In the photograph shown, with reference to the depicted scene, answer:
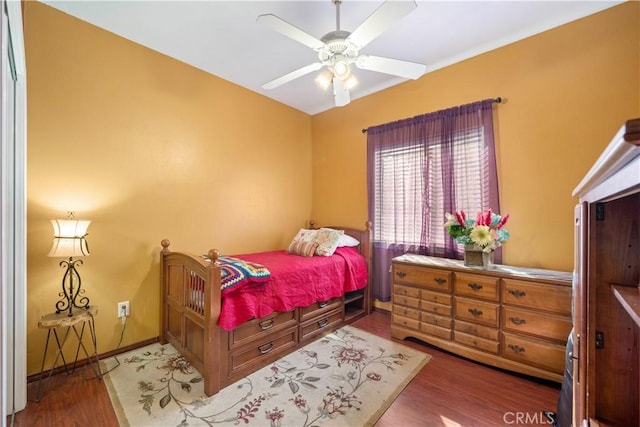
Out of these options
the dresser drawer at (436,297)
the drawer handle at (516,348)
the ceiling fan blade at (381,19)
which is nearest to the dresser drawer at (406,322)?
the dresser drawer at (436,297)

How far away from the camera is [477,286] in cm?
212

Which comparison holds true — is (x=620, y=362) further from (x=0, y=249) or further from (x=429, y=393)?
(x=0, y=249)

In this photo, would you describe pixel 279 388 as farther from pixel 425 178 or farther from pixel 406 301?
pixel 425 178

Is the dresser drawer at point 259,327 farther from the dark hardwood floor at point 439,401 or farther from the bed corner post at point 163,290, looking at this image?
the bed corner post at point 163,290

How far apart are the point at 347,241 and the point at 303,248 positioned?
54 centimetres

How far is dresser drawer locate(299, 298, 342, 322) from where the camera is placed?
97.8 inches

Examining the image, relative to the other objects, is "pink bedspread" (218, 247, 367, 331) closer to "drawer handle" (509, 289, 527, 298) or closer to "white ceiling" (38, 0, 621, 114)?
"drawer handle" (509, 289, 527, 298)

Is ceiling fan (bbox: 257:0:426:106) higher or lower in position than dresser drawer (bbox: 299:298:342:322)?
higher

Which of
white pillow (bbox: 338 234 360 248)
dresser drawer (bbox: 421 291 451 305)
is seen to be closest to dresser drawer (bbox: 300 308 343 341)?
white pillow (bbox: 338 234 360 248)

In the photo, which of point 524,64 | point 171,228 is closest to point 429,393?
point 171,228

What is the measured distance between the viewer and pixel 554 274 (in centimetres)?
195

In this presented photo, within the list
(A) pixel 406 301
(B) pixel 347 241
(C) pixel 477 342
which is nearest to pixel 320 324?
(A) pixel 406 301

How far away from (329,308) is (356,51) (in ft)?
7.58

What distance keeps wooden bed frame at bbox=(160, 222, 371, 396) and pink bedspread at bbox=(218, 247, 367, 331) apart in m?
0.10
